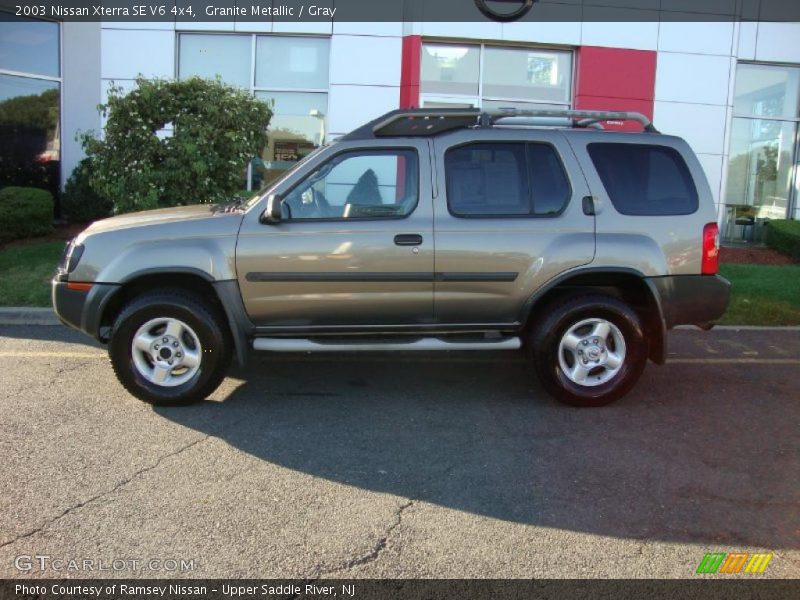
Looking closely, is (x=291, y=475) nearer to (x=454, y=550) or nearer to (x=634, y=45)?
(x=454, y=550)

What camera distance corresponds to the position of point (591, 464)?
4.34m

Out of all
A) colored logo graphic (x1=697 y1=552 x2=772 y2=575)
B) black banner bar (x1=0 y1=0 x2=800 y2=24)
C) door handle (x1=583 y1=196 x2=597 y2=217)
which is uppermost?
black banner bar (x1=0 y1=0 x2=800 y2=24)

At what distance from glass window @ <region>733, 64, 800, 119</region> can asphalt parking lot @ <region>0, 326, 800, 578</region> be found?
9.93 meters

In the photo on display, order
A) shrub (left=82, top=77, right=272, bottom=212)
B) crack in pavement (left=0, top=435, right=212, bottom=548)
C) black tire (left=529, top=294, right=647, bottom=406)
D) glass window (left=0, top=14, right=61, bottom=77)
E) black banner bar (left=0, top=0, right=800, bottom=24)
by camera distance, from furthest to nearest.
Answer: glass window (left=0, top=14, right=61, bottom=77), black banner bar (left=0, top=0, right=800, bottom=24), shrub (left=82, top=77, right=272, bottom=212), black tire (left=529, top=294, right=647, bottom=406), crack in pavement (left=0, top=435, right=212, bottom=548)

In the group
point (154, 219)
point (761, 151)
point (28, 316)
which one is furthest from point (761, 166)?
point (28, 316)

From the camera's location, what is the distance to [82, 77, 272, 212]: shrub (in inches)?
354

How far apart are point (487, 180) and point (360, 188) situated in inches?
37.1

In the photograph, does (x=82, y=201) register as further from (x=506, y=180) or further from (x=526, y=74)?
(x=506, y=180)

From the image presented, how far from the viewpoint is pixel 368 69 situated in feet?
42.5

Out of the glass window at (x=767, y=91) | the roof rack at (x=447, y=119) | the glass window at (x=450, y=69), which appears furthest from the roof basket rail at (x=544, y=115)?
the glass window at (x=767, y=91)

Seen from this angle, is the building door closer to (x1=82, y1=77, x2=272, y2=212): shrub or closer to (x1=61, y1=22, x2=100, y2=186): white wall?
(x1=82, y1=77, x2=272, y2=212): shrub

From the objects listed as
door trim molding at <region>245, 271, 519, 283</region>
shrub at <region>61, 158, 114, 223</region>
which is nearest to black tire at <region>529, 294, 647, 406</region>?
door trim molding at <region>245, 271, 519, 283</region>

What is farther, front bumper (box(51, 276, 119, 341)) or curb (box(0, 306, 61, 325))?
curb (box(0, 306, 61, 325))

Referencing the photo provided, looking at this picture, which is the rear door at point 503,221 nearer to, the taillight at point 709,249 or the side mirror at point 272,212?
the taillight at point 709,249
